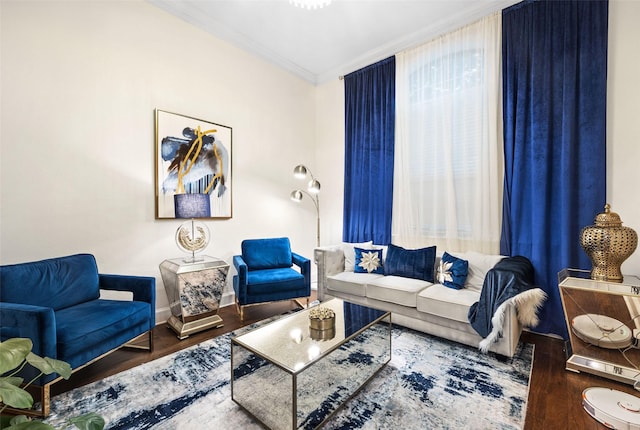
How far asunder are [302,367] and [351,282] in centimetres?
175

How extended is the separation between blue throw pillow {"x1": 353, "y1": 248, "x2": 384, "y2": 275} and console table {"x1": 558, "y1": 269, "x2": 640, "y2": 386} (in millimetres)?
1653

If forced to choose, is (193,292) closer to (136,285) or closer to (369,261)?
(136,285)

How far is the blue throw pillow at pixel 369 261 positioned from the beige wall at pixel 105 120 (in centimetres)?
144

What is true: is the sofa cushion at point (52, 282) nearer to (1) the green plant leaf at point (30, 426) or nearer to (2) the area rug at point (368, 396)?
(2) the area rug at point (368, 396)

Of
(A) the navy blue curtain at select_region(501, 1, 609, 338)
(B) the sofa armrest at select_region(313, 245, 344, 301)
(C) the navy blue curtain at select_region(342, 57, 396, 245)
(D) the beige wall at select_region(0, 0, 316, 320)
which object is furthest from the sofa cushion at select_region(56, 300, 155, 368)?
(A) the navy blue curtain at select_region(501, 1, 609, 338)

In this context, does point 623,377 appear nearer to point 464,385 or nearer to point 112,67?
point 464,385

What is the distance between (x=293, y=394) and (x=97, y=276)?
6.51 feet

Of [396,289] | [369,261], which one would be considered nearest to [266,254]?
[369,261]

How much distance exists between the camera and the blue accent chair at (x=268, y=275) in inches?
117

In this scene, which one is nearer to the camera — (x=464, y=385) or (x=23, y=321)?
(x=23, y=321)

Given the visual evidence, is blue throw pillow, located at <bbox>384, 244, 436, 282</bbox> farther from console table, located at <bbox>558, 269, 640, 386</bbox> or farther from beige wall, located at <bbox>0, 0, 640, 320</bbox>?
beige wall, located at <bbox>0, 0, 640, 320</bbox>

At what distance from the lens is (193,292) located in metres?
2.73

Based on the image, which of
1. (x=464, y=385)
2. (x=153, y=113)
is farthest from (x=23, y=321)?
(x=464, y=385)

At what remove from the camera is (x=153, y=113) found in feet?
9.79
